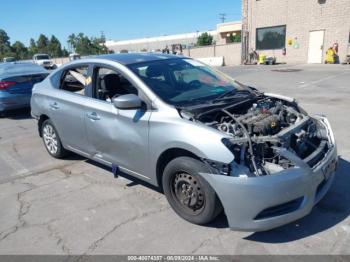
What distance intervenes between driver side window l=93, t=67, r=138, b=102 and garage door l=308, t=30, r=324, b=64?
24280 millimetres

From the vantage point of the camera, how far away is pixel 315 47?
2541 centimetres

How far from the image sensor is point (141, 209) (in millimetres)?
3932

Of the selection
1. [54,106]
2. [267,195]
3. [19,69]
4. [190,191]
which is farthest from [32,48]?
[267,195]

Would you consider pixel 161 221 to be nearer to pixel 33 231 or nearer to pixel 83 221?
pixel 83 221

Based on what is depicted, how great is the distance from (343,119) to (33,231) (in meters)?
6.66

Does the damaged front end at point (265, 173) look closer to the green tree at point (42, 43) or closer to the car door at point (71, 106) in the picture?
the car door at point (71, 106)

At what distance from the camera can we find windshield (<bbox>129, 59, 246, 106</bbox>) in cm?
392

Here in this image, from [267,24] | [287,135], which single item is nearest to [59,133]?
[287,135]

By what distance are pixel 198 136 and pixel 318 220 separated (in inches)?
61.4

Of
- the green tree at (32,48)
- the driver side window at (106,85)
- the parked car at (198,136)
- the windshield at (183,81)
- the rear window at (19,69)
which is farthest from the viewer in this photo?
the green tree at (32,48)

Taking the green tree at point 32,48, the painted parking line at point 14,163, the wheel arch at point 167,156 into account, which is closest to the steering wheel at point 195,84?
the wheel arch at point 167,156

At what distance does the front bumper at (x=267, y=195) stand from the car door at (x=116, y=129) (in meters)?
1.03

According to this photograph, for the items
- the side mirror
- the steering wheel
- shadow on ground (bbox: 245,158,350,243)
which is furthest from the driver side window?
shadow on ground (bbox: 245,158,350,243)

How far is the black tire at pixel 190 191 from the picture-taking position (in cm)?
322
